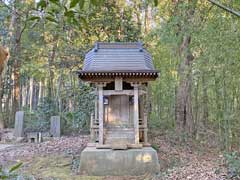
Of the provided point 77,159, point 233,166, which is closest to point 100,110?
point 77,159

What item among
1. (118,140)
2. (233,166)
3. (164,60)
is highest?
(164,60)

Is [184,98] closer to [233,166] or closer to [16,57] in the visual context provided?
[233,166]

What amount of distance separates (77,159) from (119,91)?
73.0 inches

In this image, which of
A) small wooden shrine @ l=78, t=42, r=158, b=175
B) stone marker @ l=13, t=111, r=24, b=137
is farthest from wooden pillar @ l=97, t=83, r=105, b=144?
stone marker @ l=13, t=111, r=24, b=137

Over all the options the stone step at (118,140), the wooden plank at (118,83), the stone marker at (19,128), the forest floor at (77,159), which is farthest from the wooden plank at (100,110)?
the stone marker at (19,128)

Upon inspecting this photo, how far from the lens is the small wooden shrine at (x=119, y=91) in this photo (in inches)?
253

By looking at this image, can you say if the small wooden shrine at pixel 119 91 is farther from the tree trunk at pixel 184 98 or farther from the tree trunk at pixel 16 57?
the tree trunk at pixel 16 57

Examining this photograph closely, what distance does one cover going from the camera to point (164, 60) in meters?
10.6

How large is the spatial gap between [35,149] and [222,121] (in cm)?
488

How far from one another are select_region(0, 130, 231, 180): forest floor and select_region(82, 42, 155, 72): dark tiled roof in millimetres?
2113

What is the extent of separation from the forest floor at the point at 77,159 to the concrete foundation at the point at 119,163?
0.71 ft

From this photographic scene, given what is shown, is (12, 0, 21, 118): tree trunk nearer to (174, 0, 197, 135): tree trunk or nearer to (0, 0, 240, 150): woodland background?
(0, 0, 240, 150): woodland background

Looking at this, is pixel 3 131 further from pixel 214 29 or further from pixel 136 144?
pixel 214 29

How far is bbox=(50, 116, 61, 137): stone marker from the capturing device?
9859 millimetres
